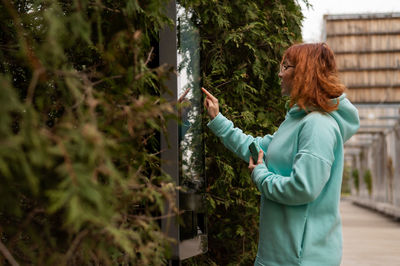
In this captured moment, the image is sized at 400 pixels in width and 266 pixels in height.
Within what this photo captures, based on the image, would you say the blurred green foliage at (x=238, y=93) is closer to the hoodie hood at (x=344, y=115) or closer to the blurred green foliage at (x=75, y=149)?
the hoodie hood at (x=344, y=115)

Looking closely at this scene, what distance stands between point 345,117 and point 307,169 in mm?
363

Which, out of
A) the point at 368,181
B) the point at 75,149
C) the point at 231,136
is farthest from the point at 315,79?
the point at 368,181

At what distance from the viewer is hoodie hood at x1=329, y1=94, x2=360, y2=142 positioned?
2.11m

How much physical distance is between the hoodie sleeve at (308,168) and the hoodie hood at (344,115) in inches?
4.1

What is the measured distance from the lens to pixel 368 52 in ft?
45.2

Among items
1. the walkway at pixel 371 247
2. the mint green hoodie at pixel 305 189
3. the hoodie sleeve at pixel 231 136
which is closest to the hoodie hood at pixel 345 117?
the mint green hoodie at pixel 305 189

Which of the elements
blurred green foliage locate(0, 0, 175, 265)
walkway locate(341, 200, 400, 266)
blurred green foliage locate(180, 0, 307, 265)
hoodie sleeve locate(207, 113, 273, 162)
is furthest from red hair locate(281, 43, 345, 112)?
walkway locate(341, 200, 400, 266)

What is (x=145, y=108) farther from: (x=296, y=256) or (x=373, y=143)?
(x=373, y=143)

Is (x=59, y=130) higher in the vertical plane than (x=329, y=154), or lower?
higher

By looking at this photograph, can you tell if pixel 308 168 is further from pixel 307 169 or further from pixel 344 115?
pixel 344 115

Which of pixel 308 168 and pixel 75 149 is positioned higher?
pixel 75 149

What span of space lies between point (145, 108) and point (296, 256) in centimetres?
102

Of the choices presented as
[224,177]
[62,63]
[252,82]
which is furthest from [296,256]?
[252,82]

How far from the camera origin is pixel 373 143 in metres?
26.2
